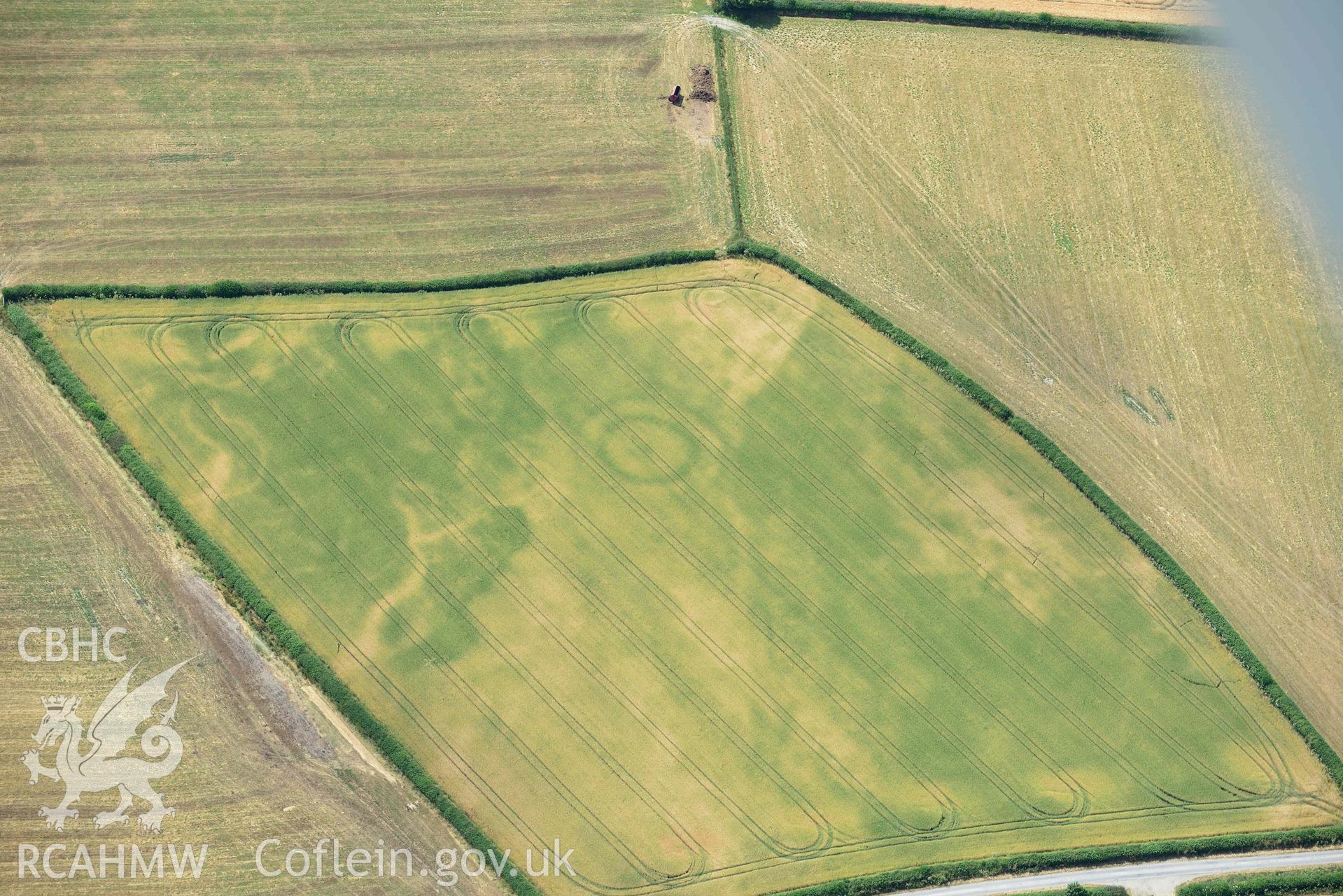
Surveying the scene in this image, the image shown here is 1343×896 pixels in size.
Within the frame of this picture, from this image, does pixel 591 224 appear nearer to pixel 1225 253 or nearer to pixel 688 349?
pixel 688 349

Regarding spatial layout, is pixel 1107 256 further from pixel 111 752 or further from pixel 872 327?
pixel 111 752

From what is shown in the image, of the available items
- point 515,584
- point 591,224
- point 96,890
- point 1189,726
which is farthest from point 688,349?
point 96,890

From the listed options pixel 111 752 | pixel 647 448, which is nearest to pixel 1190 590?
pixel 647 448

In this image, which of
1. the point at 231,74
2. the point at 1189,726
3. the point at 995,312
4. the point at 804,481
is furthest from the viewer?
the point at 231,74

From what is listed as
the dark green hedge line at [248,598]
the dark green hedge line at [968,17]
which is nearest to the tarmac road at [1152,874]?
the dark green hedge line at [248,598]

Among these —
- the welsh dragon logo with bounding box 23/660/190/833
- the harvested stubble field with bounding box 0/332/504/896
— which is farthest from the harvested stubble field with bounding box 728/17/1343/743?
the welsh dragon logo with bounding box 23/660/190/833

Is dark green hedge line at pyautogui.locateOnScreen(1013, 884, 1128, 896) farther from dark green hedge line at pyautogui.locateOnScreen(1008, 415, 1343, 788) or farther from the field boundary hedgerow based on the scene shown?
dark green hedge line at pyautogui.locateOnScreen(1008, 415, 1343, 788)
